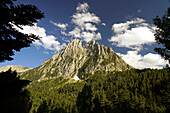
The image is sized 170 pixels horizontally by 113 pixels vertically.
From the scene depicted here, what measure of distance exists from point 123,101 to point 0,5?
82.7m

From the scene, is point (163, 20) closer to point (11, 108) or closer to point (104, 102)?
point (11, 108)

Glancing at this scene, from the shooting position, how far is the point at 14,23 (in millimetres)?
6852

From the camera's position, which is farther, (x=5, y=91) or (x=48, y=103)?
(x=48, y=103)

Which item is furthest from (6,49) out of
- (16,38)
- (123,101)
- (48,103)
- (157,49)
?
(48,103)

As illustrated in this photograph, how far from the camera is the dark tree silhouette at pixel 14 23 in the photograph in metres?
6.33

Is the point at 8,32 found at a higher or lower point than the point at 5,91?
higher

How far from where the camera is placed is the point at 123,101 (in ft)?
233

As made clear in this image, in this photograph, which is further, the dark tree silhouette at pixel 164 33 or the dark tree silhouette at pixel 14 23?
the dark tree silhouette at pixel 164 33

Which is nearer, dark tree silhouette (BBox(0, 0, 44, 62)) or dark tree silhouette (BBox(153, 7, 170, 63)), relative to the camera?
dark tree silhouette (BBox(0, 0, 44, 62))

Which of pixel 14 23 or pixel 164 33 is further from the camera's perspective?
pixel 164 33

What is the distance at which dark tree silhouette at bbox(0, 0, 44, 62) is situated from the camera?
249 inches

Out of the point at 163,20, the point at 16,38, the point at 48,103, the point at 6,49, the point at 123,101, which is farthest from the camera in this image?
the point at 48,103

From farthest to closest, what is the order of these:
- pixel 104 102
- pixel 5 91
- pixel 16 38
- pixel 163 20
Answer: pixel 104 102 → pixel 163 20 → pixel 16 38 → pixel 5 91

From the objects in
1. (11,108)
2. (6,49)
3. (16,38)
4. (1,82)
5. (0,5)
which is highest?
(0,5)
